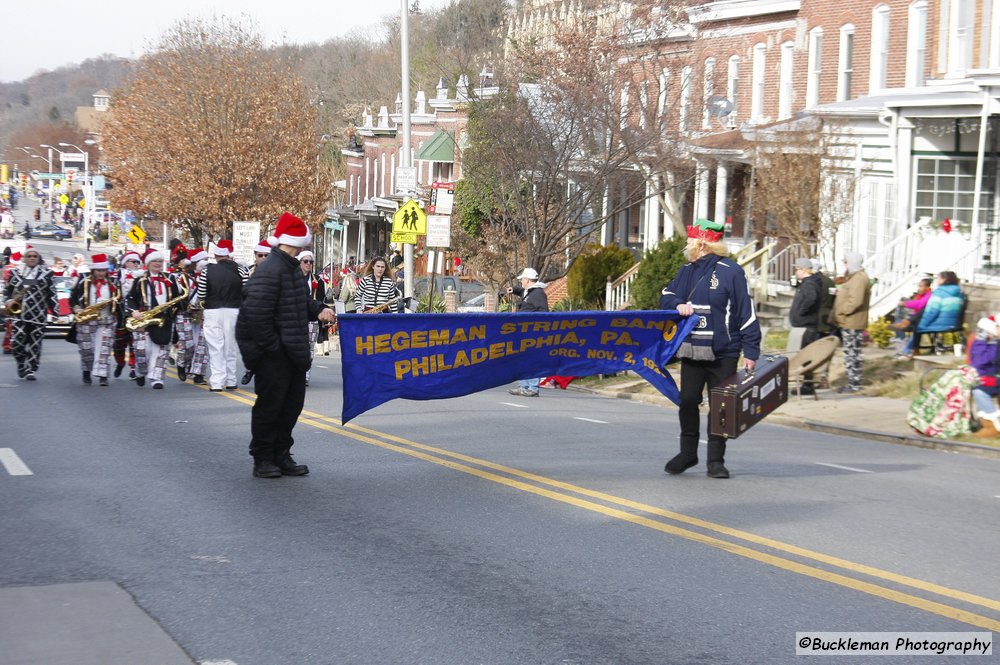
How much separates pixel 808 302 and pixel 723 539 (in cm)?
1216

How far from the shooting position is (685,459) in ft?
35.8

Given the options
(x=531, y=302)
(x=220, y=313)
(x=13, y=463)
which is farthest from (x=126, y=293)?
(x=13, y=463)

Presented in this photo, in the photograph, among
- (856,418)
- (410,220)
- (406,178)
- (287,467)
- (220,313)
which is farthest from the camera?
(406,178)

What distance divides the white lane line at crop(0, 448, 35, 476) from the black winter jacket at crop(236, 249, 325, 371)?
7.46ft

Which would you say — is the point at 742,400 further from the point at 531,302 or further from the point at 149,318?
the point at 149,318

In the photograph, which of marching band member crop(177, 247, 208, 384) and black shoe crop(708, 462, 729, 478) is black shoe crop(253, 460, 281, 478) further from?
marching band member crop(177, 247, 208, 384)

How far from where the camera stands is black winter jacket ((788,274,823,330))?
20000 mm

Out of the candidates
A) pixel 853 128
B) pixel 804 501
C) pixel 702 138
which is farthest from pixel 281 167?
pixel 804 501

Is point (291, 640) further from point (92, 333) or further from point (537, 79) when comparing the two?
point (537, 79)

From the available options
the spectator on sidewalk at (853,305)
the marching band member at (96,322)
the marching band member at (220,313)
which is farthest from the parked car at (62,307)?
the spectator on sidewalk at (853,305)

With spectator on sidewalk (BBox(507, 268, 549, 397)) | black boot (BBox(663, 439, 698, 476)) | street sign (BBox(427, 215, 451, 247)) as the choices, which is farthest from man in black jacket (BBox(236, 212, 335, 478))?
street sign (BBox(427, 215, 451, 247))

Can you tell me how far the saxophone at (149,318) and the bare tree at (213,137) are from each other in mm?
35861

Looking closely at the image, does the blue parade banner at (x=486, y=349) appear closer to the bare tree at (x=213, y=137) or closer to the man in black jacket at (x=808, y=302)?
the man in black jacket at (x=808, y=302)

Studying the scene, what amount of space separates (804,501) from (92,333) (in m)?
12.6
